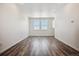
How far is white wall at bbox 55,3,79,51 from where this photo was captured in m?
1.28

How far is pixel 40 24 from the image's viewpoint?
1.35 metres

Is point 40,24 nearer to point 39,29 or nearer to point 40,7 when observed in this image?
point 39,29

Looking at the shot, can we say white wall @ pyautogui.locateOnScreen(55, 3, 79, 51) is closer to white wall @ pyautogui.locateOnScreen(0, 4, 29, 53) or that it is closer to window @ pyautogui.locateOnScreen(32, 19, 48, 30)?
window @ pyautogui.locateOnScreen(32, 19, 48, 30)

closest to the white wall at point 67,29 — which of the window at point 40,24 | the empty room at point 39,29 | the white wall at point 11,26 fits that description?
the empty room at point 39,29

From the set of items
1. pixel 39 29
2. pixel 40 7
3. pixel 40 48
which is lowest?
pixel 40 48

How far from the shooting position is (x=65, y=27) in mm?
1312

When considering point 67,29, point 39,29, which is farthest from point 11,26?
point 67,29

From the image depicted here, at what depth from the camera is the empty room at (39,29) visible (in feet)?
4.14

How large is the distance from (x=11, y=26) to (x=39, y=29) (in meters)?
0.36

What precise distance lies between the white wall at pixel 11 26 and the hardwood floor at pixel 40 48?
7 cm

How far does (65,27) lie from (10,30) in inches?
27.5

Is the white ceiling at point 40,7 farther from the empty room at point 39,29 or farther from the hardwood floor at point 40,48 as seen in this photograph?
the hardwood floor at point 40,48

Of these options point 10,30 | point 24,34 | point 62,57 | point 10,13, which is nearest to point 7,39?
point 10,30

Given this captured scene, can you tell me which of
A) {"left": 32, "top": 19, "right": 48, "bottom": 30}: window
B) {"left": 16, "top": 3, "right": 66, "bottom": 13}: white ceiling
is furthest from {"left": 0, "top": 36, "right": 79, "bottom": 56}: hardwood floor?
{"left": 16, "top": 3, "right": 66, "bottom": 13}: white ceiling
